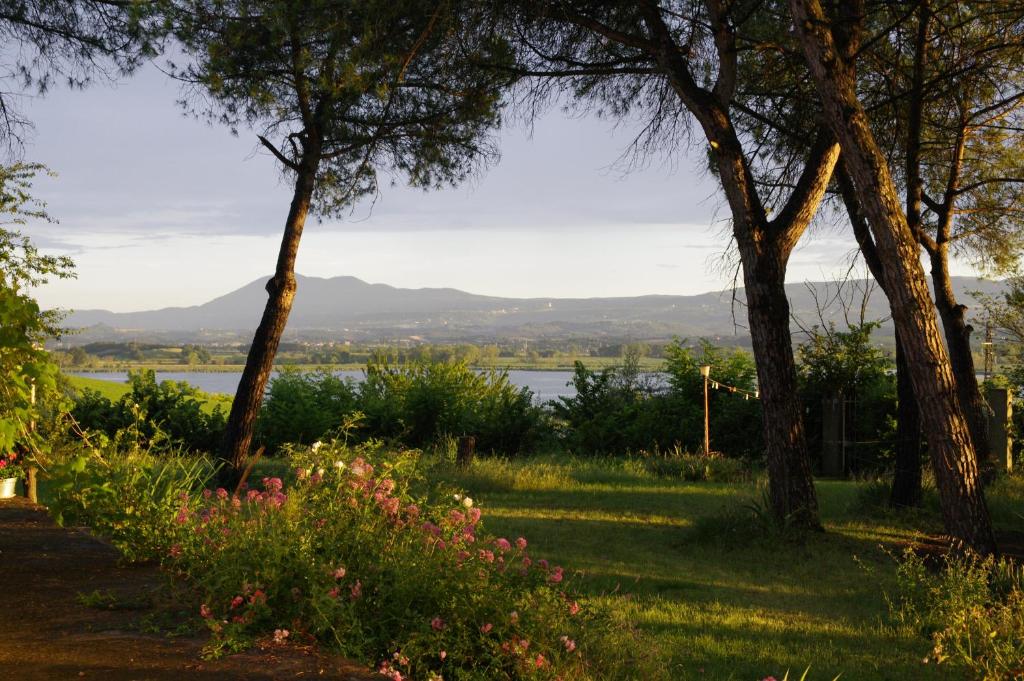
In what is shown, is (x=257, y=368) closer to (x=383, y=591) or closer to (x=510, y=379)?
(x=510, y=379)

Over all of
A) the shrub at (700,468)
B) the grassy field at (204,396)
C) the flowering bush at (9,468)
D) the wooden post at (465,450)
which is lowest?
the shrub at (700,468)

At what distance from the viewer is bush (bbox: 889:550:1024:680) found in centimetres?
398

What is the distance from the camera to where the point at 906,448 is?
8.48 meters

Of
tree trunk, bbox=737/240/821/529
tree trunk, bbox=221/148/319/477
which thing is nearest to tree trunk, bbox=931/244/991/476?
tree trunk, bbox=737/240/821/529

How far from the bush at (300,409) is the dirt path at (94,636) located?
8196mm

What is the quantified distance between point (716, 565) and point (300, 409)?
778 centimetres

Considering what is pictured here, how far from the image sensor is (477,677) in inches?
122

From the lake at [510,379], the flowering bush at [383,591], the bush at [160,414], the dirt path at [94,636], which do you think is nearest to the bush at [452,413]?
the lake at [510,379]

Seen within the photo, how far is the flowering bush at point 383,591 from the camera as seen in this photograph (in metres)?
3.18

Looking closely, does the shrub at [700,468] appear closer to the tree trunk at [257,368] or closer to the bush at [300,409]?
the bush at [300,409]

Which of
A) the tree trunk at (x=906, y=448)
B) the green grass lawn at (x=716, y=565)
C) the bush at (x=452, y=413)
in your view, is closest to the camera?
the green grass lawn at (x=716, y=565)

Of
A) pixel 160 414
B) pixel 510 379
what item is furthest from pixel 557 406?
pixel 160 414

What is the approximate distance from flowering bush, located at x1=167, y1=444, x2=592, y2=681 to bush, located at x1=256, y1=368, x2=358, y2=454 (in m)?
8.71

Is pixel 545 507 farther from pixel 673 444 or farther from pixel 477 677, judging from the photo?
pixel 477 677
